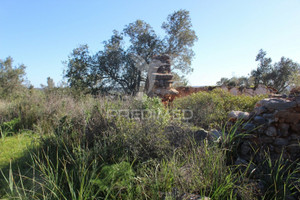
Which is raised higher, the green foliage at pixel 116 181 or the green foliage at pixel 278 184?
the green foliage at pixel 116 181

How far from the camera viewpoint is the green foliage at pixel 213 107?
4.81 metres

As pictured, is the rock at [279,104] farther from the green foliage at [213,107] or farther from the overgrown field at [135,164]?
the green foliage at [213,107]

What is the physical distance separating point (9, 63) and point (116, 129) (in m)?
18.6

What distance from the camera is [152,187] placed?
2043 millimetres

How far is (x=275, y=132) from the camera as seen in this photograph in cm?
294

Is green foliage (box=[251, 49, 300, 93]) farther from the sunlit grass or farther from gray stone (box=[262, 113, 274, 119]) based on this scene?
the sunlit grass

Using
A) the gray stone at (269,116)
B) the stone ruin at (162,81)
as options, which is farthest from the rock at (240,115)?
the stone ruin at (162,81)

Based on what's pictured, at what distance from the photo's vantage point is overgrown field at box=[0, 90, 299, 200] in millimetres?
2080

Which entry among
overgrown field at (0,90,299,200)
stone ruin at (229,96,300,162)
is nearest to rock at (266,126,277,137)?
stone ruin at (229,96,300,162)

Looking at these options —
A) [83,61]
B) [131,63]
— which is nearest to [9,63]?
[83,61]

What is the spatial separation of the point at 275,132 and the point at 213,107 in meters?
2.52

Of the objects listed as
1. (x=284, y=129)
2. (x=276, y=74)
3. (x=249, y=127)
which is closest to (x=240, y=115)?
(x=249, y=127)

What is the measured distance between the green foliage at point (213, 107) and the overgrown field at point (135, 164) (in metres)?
0.04

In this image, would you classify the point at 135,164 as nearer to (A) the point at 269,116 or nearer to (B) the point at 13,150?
(A) the point at 269,116
